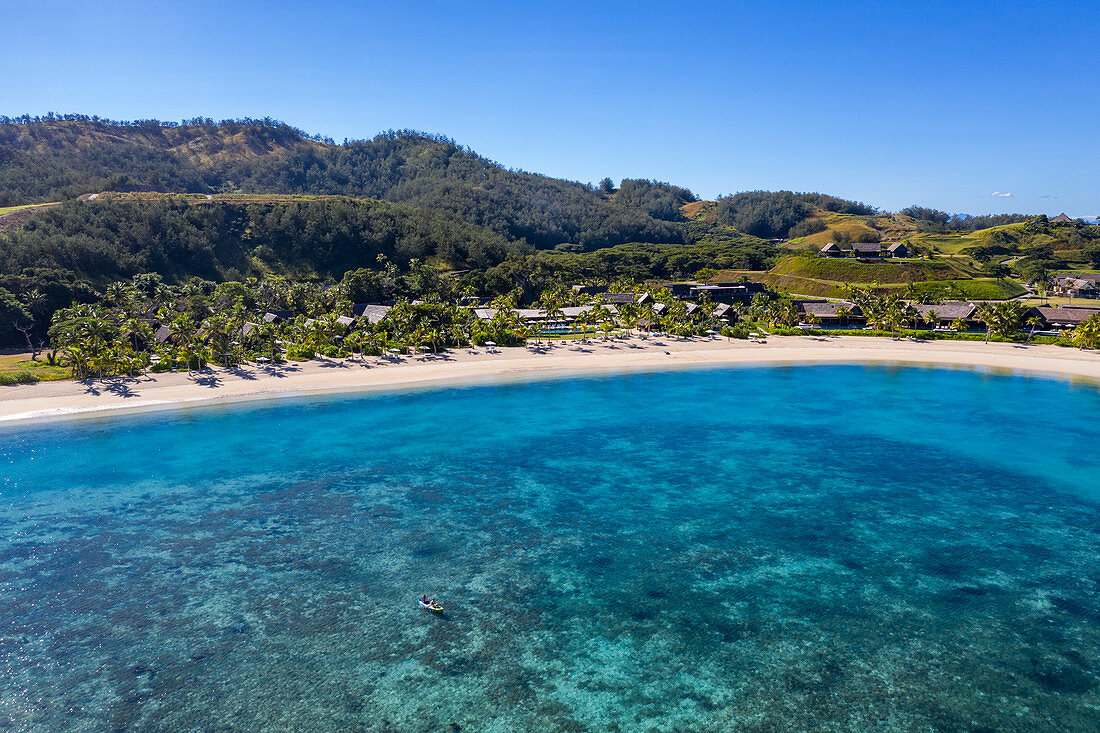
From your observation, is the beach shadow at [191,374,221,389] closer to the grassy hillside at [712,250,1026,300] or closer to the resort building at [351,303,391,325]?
the resort building at [351,303,391,325]

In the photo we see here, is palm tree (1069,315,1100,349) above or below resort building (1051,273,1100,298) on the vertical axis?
below

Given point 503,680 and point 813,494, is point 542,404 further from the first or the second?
point 503,680

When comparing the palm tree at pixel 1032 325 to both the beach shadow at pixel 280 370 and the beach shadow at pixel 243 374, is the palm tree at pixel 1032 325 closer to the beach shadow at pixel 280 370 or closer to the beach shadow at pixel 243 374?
the beach shadow at pixel 280 370

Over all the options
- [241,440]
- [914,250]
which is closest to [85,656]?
[241,440]

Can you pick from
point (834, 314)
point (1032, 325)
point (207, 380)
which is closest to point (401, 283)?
point (207, 380)

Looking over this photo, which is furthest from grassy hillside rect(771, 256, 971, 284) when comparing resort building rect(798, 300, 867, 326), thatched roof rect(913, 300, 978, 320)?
resort building rect(798, 300, 867, 326)

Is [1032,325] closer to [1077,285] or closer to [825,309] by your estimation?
[825,309]
